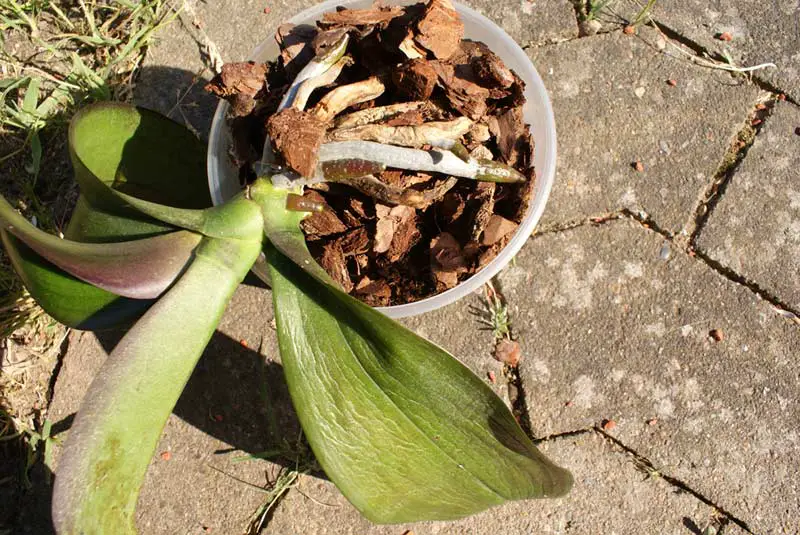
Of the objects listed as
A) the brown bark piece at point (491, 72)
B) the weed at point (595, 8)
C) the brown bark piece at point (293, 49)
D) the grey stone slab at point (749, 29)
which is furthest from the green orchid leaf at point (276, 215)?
the grey stone slab at point (749, 29)

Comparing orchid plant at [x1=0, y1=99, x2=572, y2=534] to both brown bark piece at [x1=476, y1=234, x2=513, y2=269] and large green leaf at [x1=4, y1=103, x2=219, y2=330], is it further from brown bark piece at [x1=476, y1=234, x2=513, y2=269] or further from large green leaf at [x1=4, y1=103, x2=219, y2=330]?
brown bark piece at [x1=476, y1=234, x2=513, y2=269]

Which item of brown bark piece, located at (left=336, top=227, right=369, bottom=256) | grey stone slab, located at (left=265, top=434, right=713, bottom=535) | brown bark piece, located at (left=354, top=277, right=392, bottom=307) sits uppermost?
brown bark piece, located at (left=336, top=227, right=369, bottom=256)

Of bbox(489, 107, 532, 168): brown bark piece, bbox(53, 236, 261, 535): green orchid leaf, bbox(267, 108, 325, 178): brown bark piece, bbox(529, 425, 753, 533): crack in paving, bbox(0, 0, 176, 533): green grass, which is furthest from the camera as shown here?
bbox(0, 0, 176, 533): green grass

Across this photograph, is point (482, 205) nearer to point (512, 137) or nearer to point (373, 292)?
point (512, 137)

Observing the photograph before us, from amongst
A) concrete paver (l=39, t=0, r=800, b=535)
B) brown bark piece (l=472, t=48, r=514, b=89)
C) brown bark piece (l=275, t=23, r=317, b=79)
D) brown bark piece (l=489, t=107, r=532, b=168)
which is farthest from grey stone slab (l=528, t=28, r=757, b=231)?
brown bark piece (l=275, t=23, r=317, b=79)

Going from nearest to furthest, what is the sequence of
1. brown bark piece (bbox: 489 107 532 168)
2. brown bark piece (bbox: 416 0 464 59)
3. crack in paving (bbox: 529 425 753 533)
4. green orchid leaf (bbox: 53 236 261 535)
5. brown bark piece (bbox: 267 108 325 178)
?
green orchid leaf (bbox: 53 236 261 535) < brown bark piece (bbox: 267 108 325 178) < brown bark piece (bbox: 416 0 464 59) < brown bark piece (bbox: 489 107 532 168) < crack in paving (bbox: 529 425 753 533)
